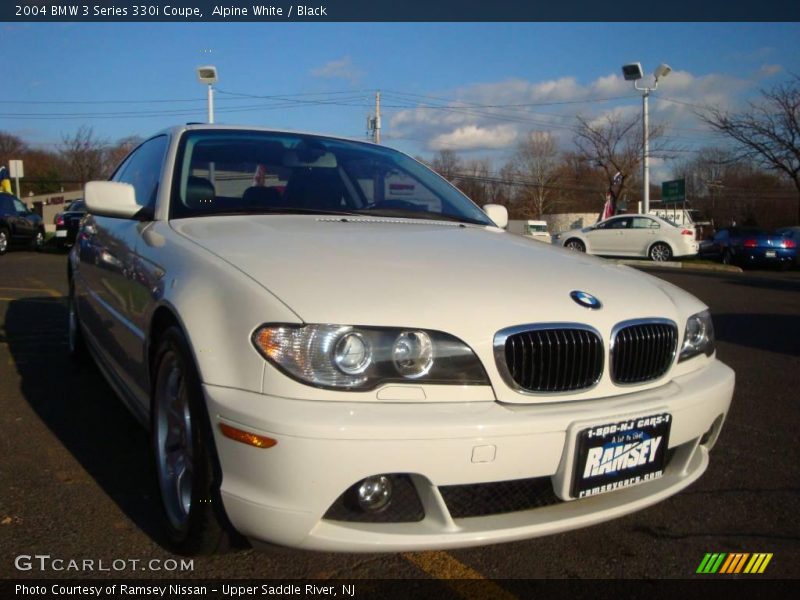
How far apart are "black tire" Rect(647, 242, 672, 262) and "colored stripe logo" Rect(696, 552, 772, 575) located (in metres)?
19.2

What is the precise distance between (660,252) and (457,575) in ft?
65.6

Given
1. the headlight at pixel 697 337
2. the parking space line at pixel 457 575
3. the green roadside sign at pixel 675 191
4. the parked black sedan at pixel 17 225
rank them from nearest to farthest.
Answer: the parking space line at pixel 457 575 → the headlight at pixel 697 337 → the parked black sedan at pixel 17 225 → the green roadside sign at pixel 675 191

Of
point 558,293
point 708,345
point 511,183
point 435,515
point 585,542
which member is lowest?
point 585,542

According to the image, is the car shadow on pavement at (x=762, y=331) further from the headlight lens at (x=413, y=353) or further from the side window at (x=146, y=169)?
the side window at (x=146, y=169)

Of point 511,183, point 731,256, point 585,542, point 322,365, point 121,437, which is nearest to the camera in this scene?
point 322,365

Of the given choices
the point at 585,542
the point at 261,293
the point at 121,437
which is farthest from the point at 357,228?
the point at 121,437

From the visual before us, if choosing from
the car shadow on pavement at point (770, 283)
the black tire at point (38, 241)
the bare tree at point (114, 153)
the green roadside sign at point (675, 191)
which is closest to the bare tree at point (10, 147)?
the bare tree at point (114, 153)

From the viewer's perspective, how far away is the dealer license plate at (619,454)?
7.04ft

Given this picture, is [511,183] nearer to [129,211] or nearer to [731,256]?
[731,256]

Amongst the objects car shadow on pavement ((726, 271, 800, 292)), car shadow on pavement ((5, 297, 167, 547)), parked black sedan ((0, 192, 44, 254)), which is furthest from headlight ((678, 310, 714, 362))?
parked black sedan ((0, 192, 44, 254))

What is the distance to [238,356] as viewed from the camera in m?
2.07

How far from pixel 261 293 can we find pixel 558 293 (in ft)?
3.25

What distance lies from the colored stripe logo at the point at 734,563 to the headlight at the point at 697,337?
73cm
